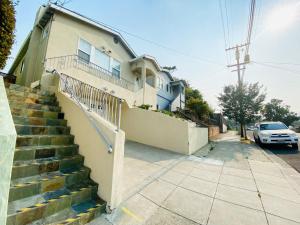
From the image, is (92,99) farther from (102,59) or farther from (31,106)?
(102,59)

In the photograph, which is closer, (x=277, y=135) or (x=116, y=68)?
(x=277, y=135)

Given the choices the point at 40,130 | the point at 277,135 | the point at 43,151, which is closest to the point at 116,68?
the point at 40,130

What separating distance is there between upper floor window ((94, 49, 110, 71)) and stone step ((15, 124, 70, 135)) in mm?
7886

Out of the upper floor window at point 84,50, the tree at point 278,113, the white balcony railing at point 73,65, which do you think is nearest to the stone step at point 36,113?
the white balcony railing at point 73,65

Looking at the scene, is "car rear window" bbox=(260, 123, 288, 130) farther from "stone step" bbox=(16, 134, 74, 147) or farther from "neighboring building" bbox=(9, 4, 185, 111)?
"stone step" bbox=(16, 134, 74, 147)

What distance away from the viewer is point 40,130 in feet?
12.3

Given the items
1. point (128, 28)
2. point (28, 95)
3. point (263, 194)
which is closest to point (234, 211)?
point (263, 194)

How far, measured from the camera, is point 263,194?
3971 millimetres

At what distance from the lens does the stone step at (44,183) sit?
2.38 metres

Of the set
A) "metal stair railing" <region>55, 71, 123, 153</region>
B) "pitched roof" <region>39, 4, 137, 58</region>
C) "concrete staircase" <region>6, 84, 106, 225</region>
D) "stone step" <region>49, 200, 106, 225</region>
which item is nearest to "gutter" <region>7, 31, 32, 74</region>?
"pitched roof" <region>39, 4, 137, 58</region>

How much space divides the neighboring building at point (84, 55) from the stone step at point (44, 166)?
19.9 feet

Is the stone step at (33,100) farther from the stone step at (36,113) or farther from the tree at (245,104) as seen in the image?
the tree at (245,104)

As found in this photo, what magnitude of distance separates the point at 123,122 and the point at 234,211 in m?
7.94

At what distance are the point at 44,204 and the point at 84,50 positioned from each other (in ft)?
32.5
